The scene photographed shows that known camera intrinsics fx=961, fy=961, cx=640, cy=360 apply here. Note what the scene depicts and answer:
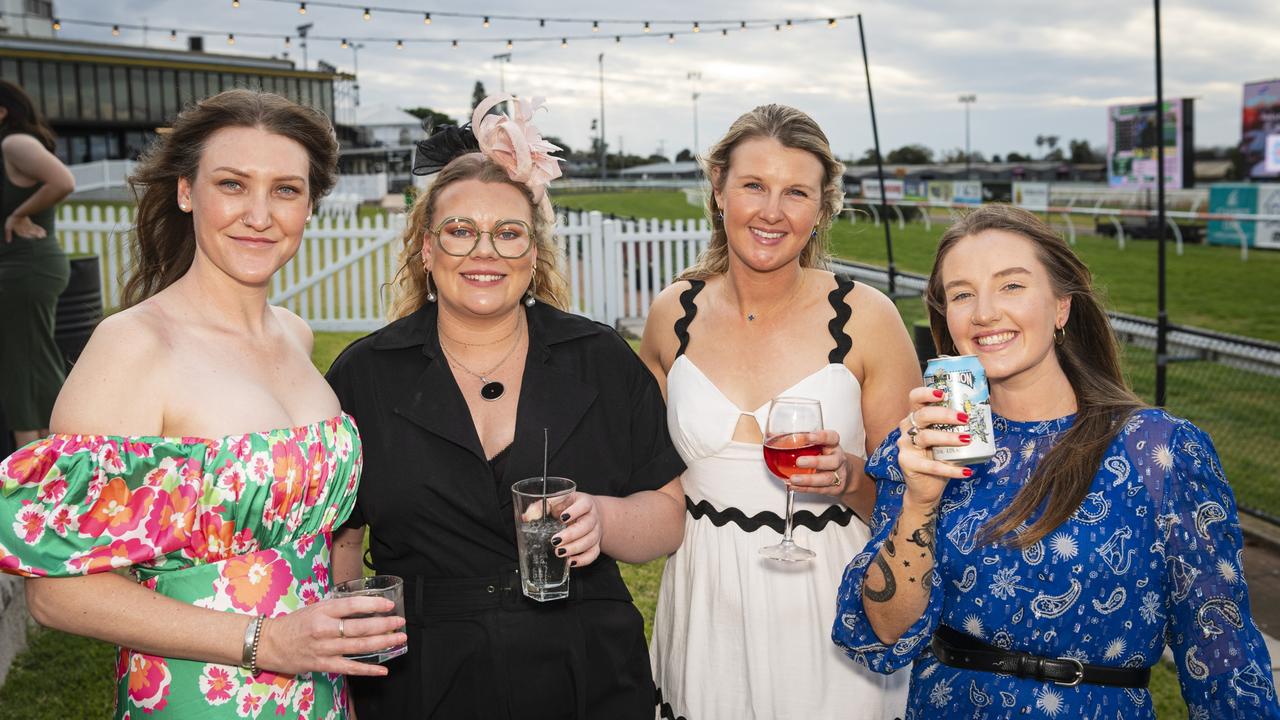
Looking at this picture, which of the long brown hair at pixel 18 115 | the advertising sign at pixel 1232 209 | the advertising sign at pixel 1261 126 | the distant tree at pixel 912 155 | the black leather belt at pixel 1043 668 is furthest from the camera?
the distant tree at pixel 912 155

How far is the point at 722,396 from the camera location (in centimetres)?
316

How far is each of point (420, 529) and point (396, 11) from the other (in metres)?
16.6

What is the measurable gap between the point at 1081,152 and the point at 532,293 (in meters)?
95.2

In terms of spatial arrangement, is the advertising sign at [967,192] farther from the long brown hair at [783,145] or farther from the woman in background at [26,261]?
the long brown hair at [783,145]

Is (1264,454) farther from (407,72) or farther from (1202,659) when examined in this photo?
(407,72)

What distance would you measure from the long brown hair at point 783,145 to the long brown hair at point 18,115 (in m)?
4.93

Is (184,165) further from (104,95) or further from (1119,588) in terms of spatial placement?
(104,95)

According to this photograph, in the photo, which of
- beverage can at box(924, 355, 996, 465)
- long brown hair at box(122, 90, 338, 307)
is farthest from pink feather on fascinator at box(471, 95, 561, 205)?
beverage can at box(924, 355, 996, 465)

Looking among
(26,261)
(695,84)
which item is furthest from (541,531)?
(695,84)

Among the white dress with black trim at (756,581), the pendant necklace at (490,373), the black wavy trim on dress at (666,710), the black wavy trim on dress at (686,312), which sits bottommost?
the black wavy trim on dress at (666,710)

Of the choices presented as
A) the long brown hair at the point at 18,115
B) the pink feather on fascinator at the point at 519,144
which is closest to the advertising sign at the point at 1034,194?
the long brown hair at the point at 18,115

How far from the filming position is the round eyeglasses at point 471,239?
264 centimetres

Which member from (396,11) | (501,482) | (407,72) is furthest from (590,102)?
(501,482)

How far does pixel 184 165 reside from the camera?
92.4 inches
